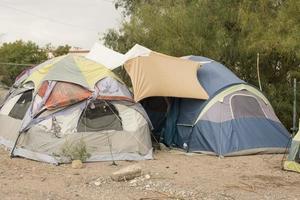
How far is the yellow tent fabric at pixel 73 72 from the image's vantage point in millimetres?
11828

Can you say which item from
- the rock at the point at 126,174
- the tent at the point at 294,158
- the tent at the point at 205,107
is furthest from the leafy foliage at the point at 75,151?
the tent at the point at 294,158

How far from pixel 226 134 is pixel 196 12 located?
254 inches

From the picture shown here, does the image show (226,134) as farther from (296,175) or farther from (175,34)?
(175,34)

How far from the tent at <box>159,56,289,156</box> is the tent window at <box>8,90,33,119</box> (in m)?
3.30

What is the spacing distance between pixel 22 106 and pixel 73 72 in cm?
145

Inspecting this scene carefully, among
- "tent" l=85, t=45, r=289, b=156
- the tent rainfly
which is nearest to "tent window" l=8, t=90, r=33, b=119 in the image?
the tent rainfly

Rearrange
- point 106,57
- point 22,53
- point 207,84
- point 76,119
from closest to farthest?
1. point 76,119
2. point 207,84
3. point 106,57
4. point 22,53

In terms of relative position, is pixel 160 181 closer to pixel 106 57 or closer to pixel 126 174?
pixel 126 174

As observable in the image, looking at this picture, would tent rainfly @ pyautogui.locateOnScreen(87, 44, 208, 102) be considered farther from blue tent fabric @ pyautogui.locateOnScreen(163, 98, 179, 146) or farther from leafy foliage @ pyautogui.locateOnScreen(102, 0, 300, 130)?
leafy foliage @ pyautogui.locateOnScreen(102, 0, 300, 130)

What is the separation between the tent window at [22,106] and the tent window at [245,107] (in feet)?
15.2

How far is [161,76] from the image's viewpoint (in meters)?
12.4

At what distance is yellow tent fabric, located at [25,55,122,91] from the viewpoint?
11828mm

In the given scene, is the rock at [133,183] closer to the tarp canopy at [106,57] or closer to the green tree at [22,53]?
the tarp canopy at [106,57]

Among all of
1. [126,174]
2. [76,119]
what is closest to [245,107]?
[76,119]
